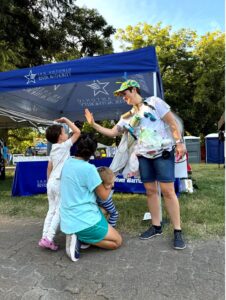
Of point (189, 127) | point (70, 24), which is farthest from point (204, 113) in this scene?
point (70, 24)

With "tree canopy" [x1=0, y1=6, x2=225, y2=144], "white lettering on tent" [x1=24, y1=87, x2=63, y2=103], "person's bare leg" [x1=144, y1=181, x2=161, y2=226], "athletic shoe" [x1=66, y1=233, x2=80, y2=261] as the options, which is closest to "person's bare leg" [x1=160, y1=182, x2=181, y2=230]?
"person's bare leg" [x1=144, y1=181, x2=161, y2=226]

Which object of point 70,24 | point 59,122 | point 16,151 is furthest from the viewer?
point 16,151

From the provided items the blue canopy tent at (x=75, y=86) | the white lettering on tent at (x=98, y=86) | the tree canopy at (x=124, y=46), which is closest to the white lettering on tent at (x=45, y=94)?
the blue canopy tent at (x=75, y=86)

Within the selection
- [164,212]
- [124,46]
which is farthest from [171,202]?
[124,46]

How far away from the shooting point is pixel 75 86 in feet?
27.2

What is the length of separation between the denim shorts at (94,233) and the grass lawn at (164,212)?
829mm

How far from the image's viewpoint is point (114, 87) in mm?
7902

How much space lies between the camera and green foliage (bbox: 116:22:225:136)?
25.6 meters

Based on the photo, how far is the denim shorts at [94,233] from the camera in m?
3.28

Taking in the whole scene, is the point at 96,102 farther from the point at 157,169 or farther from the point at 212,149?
the point at 212,149

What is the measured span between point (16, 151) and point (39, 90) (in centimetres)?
3854

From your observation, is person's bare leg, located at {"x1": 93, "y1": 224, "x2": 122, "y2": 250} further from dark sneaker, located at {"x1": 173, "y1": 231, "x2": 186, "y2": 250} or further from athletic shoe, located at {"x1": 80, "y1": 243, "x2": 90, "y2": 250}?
dark sneaker, located at {"x1": 173, "y1": 231, "x2": 186, "y2": 250}

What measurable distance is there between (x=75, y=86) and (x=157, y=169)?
5.18m

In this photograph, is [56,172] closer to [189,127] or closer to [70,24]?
[70,24]
